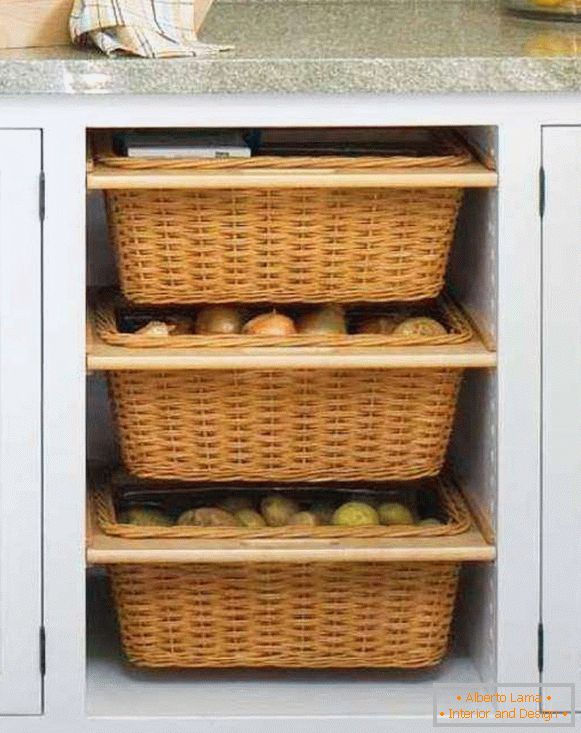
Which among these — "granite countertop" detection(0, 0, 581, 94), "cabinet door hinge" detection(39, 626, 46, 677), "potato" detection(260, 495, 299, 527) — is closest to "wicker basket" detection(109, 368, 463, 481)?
"potato" detection(260, 495, 299, 527)

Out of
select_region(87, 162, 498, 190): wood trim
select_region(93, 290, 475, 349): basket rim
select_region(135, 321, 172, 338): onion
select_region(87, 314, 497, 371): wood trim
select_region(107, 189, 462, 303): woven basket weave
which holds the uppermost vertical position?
select_region(87, 162, 498, 190): wood trim

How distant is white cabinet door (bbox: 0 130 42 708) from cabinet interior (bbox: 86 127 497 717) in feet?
0.42

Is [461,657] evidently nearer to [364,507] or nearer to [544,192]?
[364,507]

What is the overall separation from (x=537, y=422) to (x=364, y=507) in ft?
1.11

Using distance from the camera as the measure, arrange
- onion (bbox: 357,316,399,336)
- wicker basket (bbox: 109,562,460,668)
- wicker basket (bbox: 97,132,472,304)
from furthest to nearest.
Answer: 1. onion (bbox: 357,316,399,336)
2. wicker basket (bbox: 109,562,460,668)
3. wicker basket (bbox: 97,132,472,304)

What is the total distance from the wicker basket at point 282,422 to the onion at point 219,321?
0.12 m

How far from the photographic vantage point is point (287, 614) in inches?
123

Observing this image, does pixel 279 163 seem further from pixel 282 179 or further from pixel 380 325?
pixel 380 325

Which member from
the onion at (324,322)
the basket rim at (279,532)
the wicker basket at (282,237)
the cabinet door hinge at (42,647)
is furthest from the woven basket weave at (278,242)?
the cabinet door hinge at (42,647)

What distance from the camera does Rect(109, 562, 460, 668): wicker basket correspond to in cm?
311

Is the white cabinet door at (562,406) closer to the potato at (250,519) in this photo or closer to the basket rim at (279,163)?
the basket rim at (279,163)

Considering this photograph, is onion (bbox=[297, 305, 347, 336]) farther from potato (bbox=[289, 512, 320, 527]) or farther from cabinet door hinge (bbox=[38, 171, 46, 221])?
cabinet door hinge (bbox=[38, 171, 46, 221])

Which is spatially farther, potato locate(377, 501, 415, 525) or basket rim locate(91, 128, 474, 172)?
potato locate(377, 501, 415, 525)

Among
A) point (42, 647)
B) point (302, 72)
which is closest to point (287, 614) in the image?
point (42, 647)
